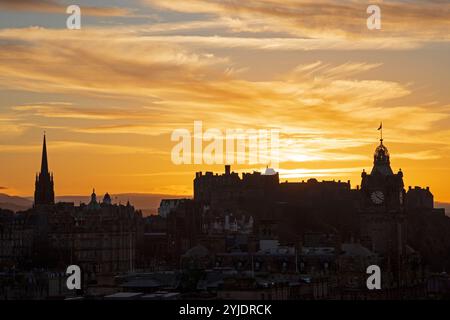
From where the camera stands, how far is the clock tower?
503ft

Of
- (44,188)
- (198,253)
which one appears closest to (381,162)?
(198,253)

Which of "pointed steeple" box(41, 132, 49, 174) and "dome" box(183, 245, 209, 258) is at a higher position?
"pointed steeple" box(41, 132, 49, 174)

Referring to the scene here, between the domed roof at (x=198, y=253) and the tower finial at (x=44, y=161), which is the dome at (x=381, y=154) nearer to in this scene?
the domed roof at (x=198, y=253)

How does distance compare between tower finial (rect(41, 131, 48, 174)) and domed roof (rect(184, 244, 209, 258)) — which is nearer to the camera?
domed roof (rect(184, 244, 209, 258))

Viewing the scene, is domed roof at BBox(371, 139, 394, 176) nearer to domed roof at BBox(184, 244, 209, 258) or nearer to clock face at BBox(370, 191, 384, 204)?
clock face at BBox(370, 191, 384, 204)

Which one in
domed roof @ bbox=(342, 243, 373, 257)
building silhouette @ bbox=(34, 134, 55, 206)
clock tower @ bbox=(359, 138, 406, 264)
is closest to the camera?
domed roof @ bbox=(342, 243, 373, 257)

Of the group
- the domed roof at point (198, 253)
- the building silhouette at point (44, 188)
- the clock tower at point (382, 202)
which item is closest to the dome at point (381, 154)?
the clock tower at point (382, 202)

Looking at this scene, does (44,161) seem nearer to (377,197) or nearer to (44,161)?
(44,161)

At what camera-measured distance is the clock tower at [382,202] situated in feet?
503

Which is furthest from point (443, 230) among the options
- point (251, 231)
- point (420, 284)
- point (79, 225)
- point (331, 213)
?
point (420, 284)

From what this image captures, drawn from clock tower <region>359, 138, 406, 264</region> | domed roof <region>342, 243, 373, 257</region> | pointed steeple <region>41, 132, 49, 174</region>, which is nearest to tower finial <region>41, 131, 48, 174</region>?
pointed steeple <region>41, 132, 49, 174</region>

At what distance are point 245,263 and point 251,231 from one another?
147ft
